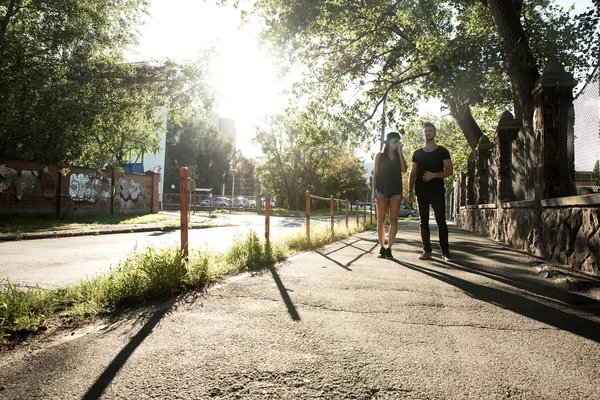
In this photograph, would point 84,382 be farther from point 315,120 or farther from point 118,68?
point 118,68

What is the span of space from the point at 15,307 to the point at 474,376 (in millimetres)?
3048

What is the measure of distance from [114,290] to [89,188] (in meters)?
21.2

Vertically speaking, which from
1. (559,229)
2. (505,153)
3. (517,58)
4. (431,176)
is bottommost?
(559,229)

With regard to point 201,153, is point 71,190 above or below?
below

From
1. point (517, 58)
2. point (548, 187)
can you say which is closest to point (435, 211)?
point (548, 187)

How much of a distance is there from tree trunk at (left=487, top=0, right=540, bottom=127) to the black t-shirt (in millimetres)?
3539

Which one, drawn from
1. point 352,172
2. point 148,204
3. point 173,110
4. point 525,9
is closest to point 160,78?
point 173,110

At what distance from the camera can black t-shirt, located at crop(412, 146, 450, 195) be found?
19.7ft

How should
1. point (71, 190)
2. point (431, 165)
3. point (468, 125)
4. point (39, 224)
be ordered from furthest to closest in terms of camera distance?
point (71, 190), point (468, 125), point (39, 224), point (431, 165)

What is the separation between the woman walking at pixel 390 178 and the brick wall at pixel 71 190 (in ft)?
57.8

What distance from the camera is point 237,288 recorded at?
12.8 ft

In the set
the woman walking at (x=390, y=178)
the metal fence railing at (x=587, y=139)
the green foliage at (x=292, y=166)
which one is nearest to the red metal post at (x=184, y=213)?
the woman walking at (x=390, y=178)

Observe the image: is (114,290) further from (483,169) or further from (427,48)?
(483,169)

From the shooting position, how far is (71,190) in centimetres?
2058
